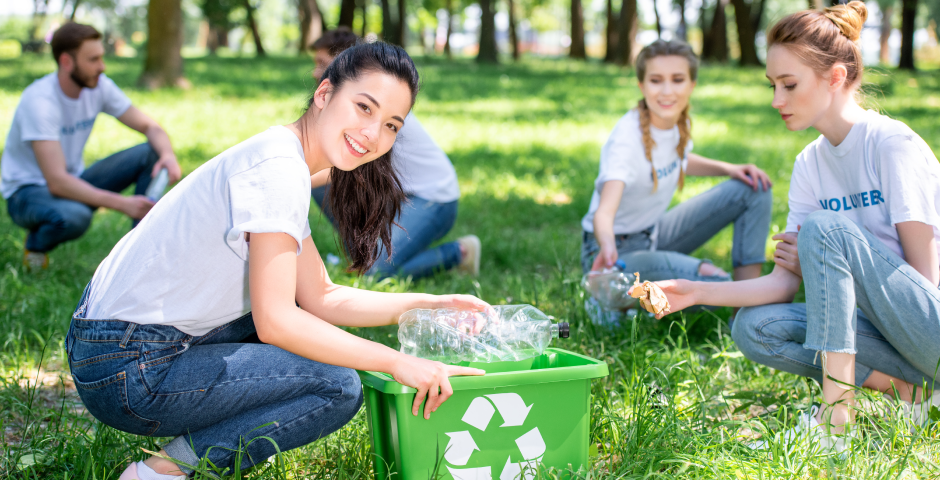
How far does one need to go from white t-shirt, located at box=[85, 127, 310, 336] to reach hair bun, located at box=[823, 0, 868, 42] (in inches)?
78.7

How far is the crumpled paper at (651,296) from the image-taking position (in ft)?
8.28

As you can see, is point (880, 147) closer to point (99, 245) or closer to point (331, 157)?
point (331, 157)

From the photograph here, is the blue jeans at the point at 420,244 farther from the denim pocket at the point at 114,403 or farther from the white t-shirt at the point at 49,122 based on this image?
the denim pocket at the point at 114,403

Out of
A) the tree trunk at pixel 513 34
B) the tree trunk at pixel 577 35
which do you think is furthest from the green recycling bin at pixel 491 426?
the tree trunk at pixel 577 35

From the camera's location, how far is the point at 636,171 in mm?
3877

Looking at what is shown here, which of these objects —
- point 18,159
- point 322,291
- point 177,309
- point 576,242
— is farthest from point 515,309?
point 18,159

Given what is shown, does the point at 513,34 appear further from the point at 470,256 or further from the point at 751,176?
the point at 751,176

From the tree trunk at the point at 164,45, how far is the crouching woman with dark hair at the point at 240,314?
12283 millimetres

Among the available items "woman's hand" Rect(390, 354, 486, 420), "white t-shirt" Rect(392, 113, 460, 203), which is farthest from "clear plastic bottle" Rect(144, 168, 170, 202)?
"woman's hand" Rect(390, 354, 486, 420)

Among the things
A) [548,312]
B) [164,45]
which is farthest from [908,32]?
[548,312]

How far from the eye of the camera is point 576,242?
550cm

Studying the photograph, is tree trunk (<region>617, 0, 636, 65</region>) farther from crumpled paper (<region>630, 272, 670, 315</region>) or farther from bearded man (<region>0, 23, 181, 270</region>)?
crumpled paper (<region>630, 272, 670, 315</region>)

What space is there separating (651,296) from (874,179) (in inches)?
36.5

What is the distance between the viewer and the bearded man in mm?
4547
